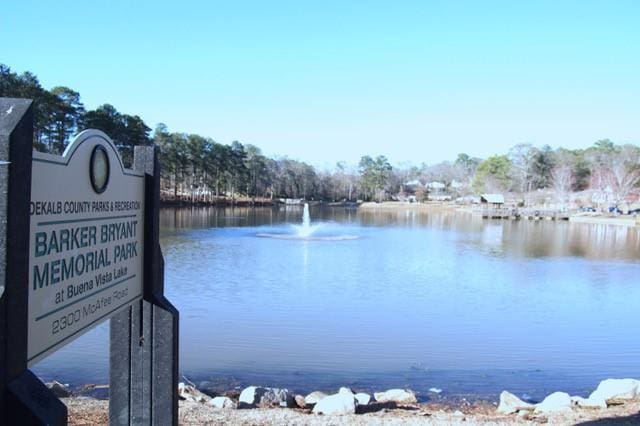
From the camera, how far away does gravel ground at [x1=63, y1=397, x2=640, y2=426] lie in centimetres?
461

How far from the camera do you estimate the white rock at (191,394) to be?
5637 mm

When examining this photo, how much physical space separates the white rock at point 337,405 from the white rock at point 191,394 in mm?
1156

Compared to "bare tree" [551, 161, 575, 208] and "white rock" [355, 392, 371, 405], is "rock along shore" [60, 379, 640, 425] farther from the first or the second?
"bare tree" [551, 161, 575, 208]

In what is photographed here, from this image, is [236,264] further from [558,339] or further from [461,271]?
[558,339]

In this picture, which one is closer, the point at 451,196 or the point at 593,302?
the point at 593,302

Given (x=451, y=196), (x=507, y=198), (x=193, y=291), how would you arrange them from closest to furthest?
1. (x=193, y=291)
2. (x=507, y=198)
3. (x=451, y=196)

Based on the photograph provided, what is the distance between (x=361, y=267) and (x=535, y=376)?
10.5m

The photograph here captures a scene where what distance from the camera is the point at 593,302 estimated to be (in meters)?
13.4

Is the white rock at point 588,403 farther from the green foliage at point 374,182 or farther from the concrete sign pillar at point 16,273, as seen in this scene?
the green foliage at point 374,182

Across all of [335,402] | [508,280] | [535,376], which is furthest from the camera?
[508,280]

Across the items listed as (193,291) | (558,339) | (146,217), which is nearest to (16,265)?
(146,217)

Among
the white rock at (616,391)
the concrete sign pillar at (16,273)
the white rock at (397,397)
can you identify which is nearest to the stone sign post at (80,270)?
the concrete sign pillar at (16,273)

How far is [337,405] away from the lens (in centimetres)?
539

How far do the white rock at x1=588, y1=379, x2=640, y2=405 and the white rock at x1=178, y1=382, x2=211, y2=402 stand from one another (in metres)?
4.17
